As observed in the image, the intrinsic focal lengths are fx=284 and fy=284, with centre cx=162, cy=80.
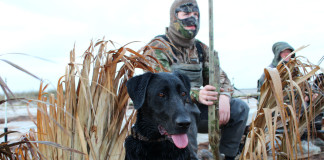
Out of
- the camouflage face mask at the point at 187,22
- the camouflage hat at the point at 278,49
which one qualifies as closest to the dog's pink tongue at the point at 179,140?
the camouflage face mask at the point at 187,22

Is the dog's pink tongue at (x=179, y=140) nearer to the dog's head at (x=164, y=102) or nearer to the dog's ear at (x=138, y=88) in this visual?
the dog's head at (x=164, y=102)

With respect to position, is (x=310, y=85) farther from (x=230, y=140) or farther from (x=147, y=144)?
(x=147, y=144)

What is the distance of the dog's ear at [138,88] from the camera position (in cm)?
196

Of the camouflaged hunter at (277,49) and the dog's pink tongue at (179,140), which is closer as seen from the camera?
the dog's pink tongue at (179,140)

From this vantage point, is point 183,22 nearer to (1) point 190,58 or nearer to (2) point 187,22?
(2) point 187,22

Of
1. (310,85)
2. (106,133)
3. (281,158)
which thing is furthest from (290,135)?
(106,133)

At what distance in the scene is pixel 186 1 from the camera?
10.8 ft

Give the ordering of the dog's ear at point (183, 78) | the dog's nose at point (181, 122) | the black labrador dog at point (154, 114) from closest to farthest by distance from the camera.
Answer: the dog's nose at point (181, 122), the black labrador dog at point (154, 114), the dog's ear at point (183, 78)

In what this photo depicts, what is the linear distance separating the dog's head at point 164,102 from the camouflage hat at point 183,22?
1226 mm

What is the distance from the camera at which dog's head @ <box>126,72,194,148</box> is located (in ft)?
5.86

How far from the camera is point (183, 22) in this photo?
10.7 feet

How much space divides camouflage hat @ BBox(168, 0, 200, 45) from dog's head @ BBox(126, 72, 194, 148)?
123 cm

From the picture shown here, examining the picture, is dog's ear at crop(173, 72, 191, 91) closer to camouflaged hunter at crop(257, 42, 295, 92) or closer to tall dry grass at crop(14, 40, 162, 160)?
tall dry grass at crop(14, 40, 162, 160)

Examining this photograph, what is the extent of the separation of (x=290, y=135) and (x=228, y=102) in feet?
2.31
